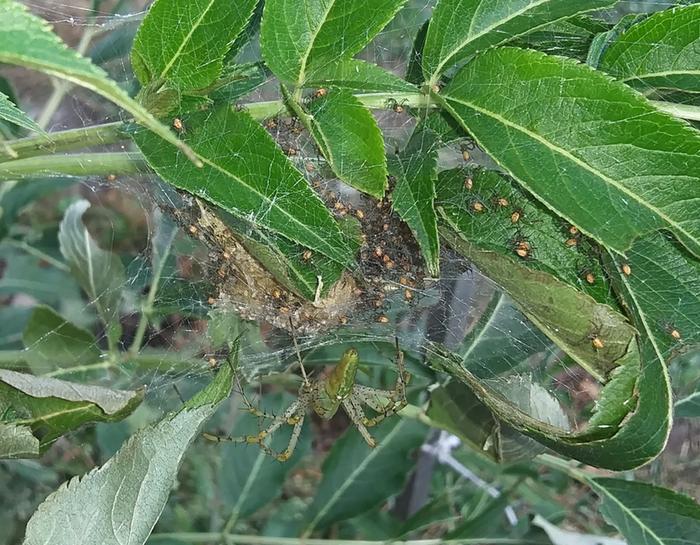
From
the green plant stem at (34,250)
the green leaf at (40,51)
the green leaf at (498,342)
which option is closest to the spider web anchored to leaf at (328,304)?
the green leaf at (498,342)

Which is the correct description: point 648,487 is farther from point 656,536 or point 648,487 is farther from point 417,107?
point 417,107

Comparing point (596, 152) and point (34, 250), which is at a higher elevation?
point (596, 152)

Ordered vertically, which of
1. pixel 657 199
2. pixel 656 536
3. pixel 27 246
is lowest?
pixel 27 246

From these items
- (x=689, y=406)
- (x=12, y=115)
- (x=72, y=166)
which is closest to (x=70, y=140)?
(x=72, y=166)

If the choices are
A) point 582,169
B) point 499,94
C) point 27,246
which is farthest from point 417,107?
point 27,246

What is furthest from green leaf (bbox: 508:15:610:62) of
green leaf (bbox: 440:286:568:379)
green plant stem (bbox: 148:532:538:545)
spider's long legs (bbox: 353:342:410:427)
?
green plant stem (bbox: 148:532:538:545)

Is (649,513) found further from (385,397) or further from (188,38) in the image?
(188,38)
